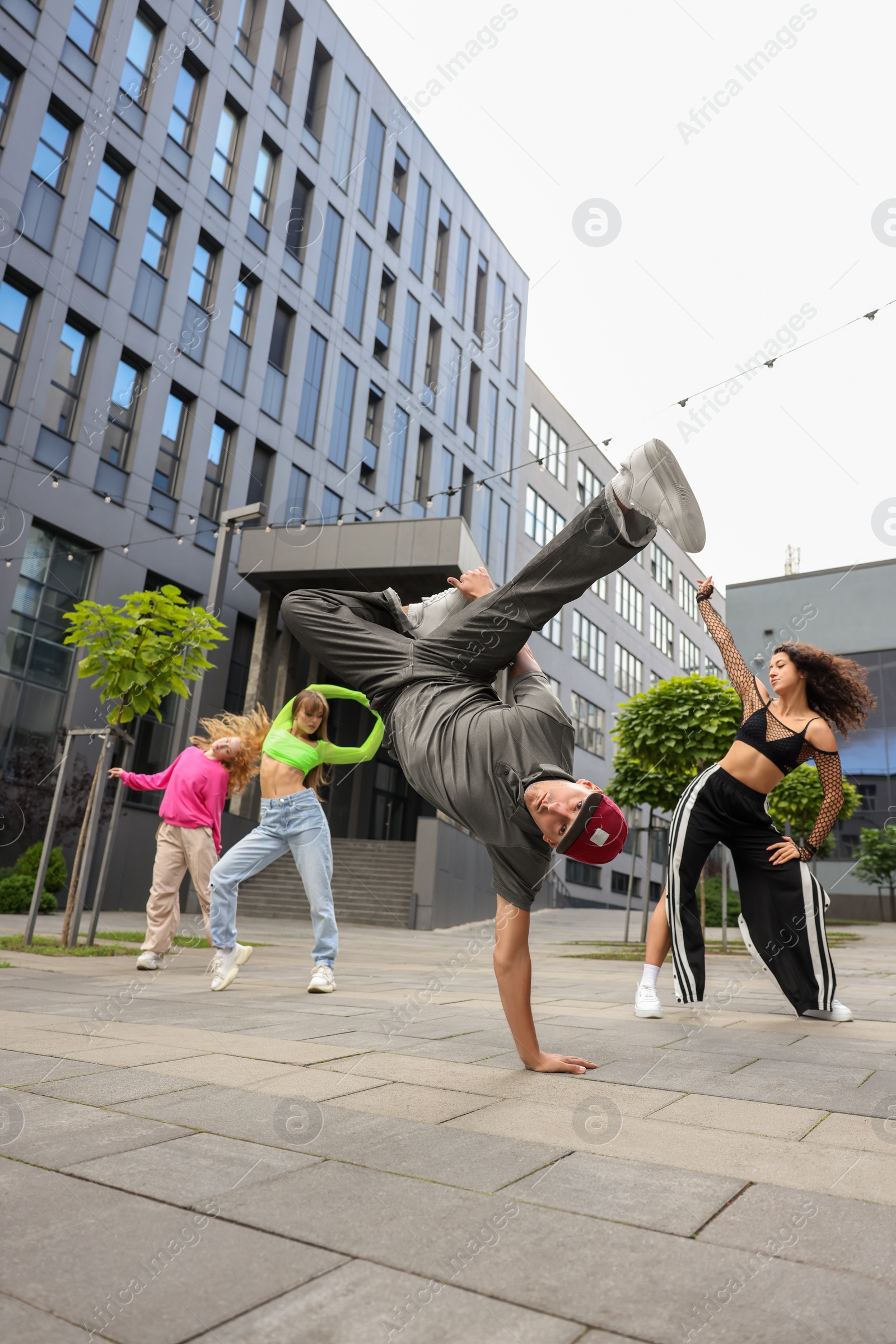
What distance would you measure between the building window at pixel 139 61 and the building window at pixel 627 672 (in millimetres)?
30459

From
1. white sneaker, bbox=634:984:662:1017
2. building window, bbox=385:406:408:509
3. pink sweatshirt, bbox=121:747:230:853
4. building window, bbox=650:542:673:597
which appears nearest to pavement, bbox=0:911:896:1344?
white sneaker, bbox=634:984:662:1017

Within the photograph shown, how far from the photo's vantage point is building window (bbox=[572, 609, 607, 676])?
38.5m

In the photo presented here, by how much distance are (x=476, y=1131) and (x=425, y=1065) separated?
3.29 ft

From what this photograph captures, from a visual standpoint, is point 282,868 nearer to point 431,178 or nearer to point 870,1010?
point 870,1010

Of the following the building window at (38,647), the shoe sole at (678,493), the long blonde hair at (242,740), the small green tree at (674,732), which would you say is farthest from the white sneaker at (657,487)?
the building window at (38,647)

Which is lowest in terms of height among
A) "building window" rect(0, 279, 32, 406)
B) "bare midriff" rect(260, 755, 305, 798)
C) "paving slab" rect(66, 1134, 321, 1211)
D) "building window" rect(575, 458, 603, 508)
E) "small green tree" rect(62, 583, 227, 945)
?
"paving slab" rect(66, 1134, 321, 1211)

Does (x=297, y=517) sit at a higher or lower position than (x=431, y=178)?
lower

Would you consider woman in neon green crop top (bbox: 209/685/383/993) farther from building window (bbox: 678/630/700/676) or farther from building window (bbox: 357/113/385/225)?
building window (bbox: 678/630/700/676)

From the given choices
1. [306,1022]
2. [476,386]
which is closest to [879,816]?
[476,386]

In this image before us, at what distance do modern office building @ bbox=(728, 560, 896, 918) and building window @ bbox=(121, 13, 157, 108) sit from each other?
23460mm

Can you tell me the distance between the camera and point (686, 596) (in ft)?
183

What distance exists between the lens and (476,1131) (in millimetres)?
2512

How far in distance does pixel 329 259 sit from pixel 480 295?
1005 cm

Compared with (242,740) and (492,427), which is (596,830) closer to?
(242,740)
